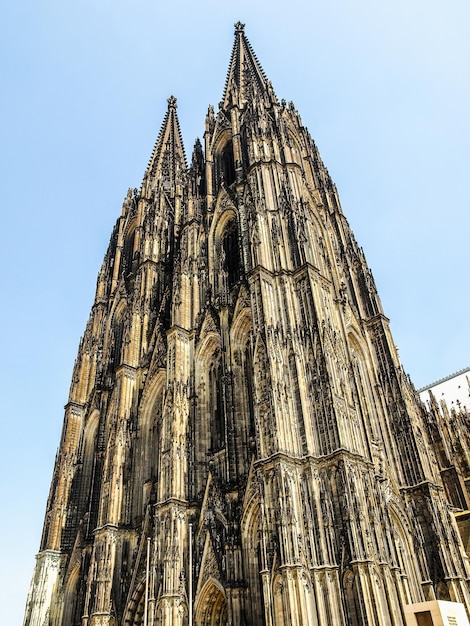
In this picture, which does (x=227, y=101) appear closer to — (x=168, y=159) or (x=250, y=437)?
(x=168, y=159)

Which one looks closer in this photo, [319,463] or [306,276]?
[319,463]

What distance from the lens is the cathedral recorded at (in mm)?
18391

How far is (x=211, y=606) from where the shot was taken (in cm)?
2078

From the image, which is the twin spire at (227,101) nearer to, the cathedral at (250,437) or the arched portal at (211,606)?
the cathedral at (250,437)

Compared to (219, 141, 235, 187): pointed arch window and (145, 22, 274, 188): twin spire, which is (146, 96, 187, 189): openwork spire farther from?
(219, 141, 235, 187): pointed arch window

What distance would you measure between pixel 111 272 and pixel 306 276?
23.4 m

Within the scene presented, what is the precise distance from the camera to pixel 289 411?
20.5 m

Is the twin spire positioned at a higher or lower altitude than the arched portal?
higher

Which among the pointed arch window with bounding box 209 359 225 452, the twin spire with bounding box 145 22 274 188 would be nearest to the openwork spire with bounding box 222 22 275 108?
the twin spire with bounding box 145 22 274 188

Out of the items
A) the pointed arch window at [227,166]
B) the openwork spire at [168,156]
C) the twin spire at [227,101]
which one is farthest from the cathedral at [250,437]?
the openwork spire at [168,156]

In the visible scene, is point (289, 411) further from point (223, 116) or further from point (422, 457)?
point (223, 116)

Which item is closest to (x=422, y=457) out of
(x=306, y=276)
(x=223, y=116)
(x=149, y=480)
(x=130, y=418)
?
(x=306, y=276)

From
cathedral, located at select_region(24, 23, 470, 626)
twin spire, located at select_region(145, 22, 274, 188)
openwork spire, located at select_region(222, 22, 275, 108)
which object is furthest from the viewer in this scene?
twin spire, located at select_region(145, 22, 274, 188)

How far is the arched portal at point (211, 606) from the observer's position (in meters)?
20.5
